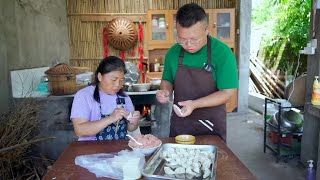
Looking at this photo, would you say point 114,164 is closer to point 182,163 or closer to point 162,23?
point 182,163

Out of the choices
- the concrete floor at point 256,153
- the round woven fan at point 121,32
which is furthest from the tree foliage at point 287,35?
the round woven fan at point 121,32

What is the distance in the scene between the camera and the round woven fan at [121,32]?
6328mm

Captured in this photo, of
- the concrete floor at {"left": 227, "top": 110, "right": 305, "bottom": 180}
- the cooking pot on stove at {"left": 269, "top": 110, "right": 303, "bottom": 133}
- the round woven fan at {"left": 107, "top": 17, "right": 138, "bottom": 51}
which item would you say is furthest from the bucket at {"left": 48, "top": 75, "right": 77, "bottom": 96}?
the round woven fan at {"left": 107, "top": 17, "right": 138, "bottom": 51}

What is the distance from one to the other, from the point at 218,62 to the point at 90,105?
1.00 metres

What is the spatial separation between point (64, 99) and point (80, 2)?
3803 mm

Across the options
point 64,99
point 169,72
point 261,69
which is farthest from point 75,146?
point 261,69

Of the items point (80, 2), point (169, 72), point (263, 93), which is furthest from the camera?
point (263, 93)

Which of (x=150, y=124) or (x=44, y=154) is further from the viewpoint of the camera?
(x=150, y=124)

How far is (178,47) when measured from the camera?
2.12 metres

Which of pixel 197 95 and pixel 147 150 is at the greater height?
pixel 197 95

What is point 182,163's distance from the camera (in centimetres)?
140

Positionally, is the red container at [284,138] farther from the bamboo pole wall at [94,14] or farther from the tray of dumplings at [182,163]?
the bamboo pole wall at [94,14]

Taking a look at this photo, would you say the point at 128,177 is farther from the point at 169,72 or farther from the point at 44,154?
the point at 44,154

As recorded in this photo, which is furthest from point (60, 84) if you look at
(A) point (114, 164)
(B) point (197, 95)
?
(A) point (114, 164)
